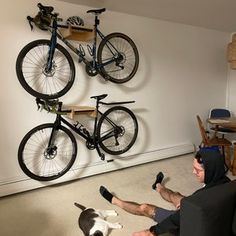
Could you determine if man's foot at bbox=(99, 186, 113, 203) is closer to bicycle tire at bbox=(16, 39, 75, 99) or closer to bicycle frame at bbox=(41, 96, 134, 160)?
bicycle frame at bbox=(41, 96, 134, 160)

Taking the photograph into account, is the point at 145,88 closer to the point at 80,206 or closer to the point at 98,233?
the point at 80,206

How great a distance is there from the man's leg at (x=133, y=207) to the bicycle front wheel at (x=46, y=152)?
0.70 metres

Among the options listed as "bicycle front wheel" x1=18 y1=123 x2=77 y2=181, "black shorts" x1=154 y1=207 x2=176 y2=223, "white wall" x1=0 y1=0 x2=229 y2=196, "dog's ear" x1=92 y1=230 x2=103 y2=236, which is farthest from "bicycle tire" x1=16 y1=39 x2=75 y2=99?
"black shorts" x1=154 y1=207 x2=176 y2=223

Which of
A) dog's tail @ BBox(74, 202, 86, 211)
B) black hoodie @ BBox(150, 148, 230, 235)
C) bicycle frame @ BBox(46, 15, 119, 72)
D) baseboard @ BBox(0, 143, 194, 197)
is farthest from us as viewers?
baseboard @ BBox(0, 143, 194, 197)

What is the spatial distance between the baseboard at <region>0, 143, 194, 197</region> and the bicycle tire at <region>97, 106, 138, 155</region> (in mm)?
213

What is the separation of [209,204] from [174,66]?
9.86 ft

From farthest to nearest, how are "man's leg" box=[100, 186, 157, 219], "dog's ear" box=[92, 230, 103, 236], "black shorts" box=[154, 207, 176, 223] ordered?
1. "man's leg" box=[100, 186, 157, 219]
2. "black shorts" box=[154, 207, 176, 223]
3. "dog's ear" box=[92, 230, 103, 236]

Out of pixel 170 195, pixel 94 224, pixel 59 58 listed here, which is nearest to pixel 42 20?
pixel 59 58

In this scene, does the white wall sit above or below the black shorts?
above

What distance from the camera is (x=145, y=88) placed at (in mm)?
3869

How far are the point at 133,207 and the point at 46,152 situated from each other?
1184 mm

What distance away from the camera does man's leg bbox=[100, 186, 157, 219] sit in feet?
8.00

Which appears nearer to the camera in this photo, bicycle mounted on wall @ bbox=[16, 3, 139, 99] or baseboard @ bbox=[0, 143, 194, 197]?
bicycle mounted on wall @ bbox=[16, 3, 139, 99]

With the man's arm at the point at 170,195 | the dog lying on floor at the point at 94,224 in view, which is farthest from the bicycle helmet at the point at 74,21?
the man's arm at the point at 170,195
